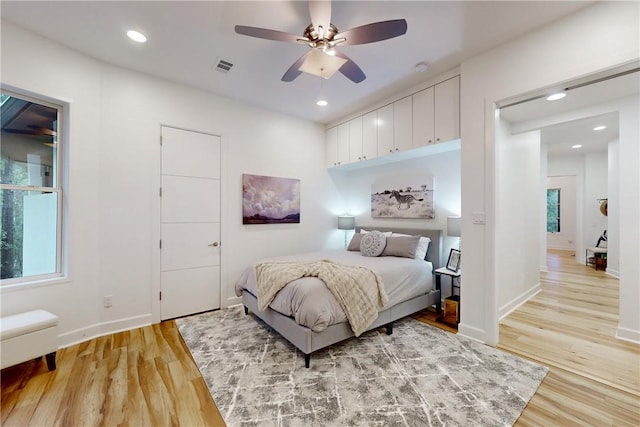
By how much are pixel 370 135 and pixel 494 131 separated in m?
1.75

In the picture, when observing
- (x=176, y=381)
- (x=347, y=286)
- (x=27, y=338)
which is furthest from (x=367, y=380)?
(x=27, y=338)

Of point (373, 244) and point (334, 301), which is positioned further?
point (373, 244)

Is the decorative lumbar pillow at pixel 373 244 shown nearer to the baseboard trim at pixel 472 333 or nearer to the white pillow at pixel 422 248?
the white pillow at pixel 422 248

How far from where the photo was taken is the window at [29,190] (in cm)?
238

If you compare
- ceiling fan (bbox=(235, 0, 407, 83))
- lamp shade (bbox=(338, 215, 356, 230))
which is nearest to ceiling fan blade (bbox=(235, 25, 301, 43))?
ceiling fan (bbox=(235, 0, 407, 83))

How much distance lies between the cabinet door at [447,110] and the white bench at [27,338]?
14.0 ft

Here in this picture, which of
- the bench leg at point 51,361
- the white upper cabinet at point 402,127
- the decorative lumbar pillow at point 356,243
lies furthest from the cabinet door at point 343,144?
the bench leg at point 51,361

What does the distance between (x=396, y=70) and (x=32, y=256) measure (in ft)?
14.0

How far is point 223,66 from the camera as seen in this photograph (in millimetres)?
2932

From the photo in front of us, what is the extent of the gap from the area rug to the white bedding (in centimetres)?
39

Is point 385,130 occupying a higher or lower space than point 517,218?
higher

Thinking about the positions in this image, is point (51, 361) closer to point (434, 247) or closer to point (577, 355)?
point (434, 247)

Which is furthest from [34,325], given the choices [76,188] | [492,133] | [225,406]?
[492,133]

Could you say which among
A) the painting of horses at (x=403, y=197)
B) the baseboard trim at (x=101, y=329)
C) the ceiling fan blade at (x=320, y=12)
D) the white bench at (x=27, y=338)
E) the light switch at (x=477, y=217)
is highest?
the ceiling fan blade at (x=320, y=12)
